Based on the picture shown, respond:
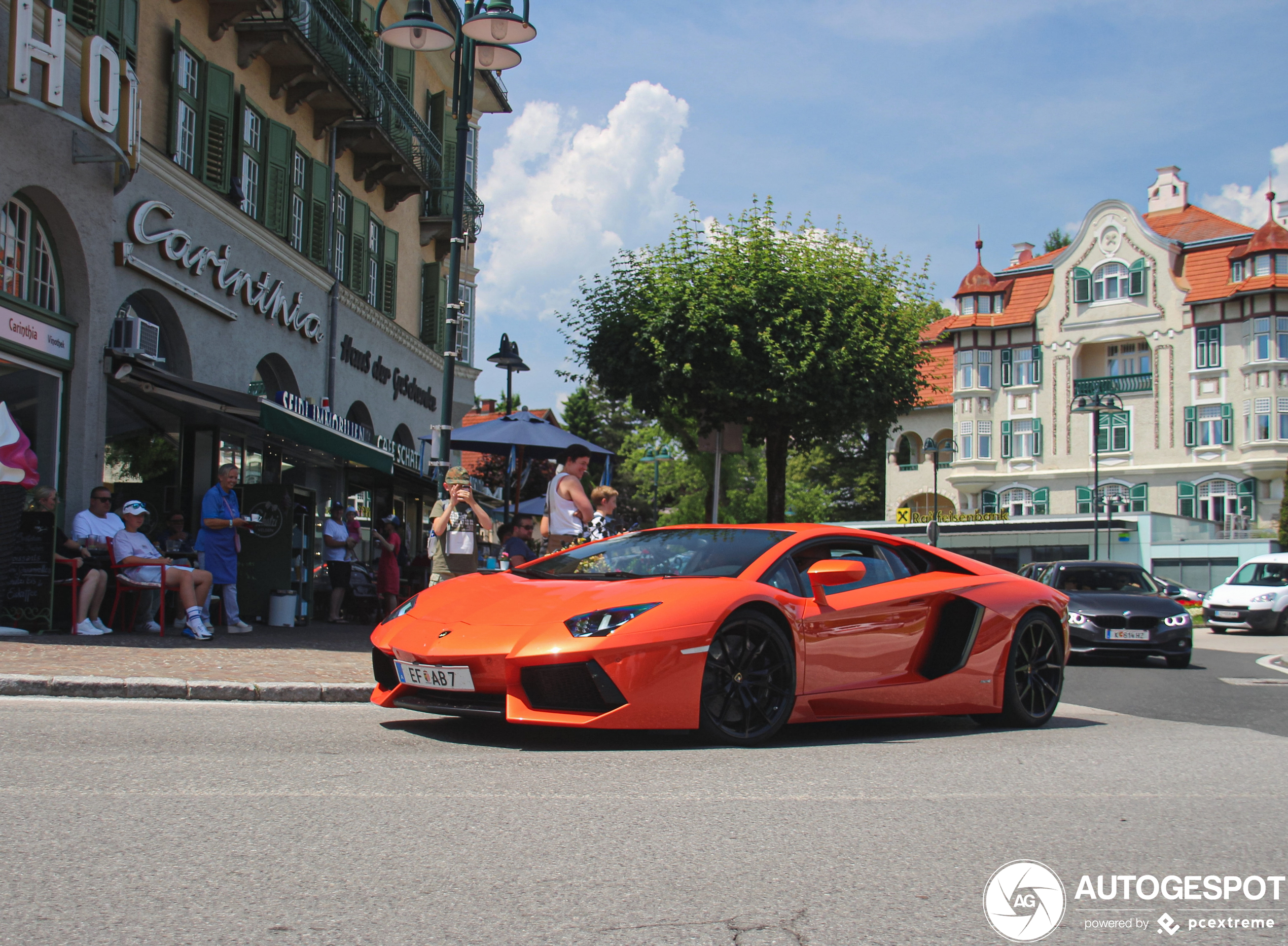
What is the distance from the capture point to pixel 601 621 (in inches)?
241

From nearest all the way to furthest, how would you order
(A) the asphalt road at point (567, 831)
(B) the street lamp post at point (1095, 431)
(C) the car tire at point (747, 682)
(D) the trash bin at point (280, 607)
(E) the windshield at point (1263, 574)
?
(A) the asphalt road at point (567, 831), (C) the car tire at point (747, 682), (D) the trash bin at point (280, 607), (E) the windshield at point (1263, 574), (B) the street lamp post at point (1095, 431)

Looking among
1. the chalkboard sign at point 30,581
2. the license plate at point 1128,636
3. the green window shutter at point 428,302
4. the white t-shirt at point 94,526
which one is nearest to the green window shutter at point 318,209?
the green window shutter at point 428,302

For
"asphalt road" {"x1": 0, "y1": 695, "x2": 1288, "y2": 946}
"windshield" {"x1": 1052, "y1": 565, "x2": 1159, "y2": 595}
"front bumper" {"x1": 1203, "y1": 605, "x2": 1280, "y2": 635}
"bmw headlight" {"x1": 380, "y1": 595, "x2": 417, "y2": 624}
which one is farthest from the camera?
"front bumper" {"x1": 1203, "y1": 605, "x2": 1280, "y2": 635}

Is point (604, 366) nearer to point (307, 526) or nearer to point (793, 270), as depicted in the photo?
point (793, 270)

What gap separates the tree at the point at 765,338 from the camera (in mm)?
27641

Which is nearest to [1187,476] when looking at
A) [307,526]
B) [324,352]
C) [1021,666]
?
[324,352]

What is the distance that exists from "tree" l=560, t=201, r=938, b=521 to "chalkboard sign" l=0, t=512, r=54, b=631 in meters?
17.1

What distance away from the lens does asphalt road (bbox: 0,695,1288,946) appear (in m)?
3.29

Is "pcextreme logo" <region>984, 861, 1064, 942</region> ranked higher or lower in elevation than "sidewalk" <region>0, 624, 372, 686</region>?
lower

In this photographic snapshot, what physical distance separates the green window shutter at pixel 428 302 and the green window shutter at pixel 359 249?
4553 millimetres

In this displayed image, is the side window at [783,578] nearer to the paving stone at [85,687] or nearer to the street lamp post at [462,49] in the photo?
the paving stone at [85,687]

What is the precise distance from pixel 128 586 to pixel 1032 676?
342 inches

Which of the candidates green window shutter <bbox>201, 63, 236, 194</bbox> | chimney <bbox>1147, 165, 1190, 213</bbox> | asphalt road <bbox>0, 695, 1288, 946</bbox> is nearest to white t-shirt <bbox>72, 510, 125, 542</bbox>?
asphalt road <bbox>0, 695, 1288, 946</bbox>

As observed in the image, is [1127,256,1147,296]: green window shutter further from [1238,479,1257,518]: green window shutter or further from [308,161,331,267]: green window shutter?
[308,161,331,267]: green window shutter
